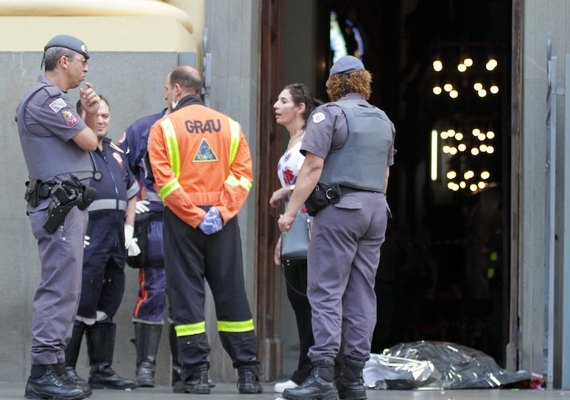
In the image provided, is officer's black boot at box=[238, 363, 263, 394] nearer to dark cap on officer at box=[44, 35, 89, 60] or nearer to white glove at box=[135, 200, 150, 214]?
white glove at box=[135, 200, 150, 214]

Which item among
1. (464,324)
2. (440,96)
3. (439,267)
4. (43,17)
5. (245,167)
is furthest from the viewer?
(440,96)

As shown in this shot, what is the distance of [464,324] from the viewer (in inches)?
675

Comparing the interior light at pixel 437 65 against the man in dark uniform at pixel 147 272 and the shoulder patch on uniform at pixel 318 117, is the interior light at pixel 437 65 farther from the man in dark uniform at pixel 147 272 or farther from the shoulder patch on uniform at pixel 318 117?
the shoulder patch on uniform at pixel 318 117

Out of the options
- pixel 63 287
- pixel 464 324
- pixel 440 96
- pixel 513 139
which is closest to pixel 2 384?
pixel 63 287

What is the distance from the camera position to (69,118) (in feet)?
25.5

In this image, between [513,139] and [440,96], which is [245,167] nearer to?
[513,139]

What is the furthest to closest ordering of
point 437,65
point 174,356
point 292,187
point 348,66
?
point 437,65 < point 174,356 < point 292,187 < point 348,66

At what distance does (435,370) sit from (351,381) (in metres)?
2.27

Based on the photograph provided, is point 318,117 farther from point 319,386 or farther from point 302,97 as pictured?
point 319,386

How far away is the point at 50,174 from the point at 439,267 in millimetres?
11739

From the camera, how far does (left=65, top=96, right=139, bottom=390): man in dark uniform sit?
28.8 ft

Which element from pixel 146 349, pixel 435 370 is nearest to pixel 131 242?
pixel 146 349

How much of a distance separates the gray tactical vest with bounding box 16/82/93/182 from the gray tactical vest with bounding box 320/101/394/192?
5.01 ft

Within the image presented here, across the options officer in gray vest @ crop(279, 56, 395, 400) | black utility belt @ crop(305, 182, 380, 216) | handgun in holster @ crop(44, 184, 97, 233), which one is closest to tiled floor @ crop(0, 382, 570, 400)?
officer in gray vest @ crop(279, 56, 395, 400)
